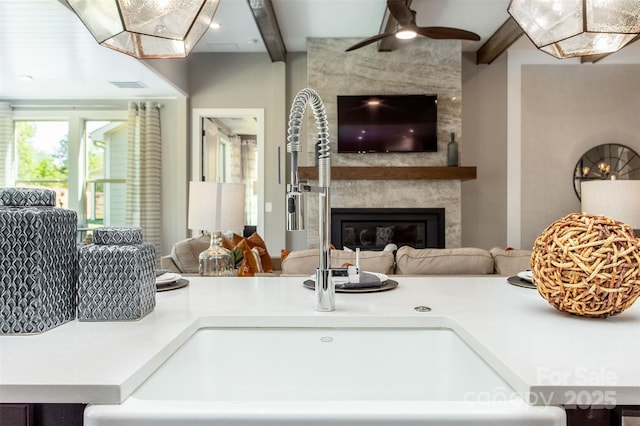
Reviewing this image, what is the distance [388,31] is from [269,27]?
1167 millimetres

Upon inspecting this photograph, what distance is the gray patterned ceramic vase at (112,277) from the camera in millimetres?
841

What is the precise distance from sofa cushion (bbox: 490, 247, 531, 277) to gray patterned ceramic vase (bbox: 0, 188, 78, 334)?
2.11m

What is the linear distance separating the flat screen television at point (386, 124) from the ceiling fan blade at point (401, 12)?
1.51m

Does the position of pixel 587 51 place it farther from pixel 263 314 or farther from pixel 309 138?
pixel 309 138

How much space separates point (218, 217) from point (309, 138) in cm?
303

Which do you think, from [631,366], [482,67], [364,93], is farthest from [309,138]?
[631,366]

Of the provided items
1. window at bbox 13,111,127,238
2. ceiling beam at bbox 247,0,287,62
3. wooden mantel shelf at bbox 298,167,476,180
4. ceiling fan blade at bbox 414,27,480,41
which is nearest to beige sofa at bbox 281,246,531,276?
ceiling fan blade at bbox 414,27,480,41

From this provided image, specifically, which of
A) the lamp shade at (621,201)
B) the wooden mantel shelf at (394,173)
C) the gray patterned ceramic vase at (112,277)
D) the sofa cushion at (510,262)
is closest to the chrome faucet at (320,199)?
the gray patterned ceramic vase at (112,277)

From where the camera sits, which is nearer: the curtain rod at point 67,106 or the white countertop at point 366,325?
the white countertop at point 366,325

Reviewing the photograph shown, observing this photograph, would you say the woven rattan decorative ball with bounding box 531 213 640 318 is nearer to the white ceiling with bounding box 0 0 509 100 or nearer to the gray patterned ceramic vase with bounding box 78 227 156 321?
the gray patterned ceramic vase with bounding box 78 227 156 321

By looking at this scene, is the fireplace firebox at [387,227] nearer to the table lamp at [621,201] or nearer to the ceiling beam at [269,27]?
the ceiling beam at [269,27]

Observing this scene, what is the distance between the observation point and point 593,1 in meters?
1.26

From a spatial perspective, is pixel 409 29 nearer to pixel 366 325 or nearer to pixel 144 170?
pixel 366 325

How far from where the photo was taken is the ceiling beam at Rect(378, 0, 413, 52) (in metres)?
3.96
